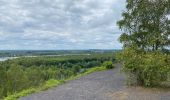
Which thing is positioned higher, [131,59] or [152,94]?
[131,59]

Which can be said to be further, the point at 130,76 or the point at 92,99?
the point at 130,76

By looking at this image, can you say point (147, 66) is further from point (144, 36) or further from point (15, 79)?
point (15, 79)

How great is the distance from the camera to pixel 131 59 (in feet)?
52.5

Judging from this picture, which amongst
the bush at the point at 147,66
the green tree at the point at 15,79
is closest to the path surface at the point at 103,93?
the bush at the point at 147,66

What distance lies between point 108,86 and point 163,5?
201 inches

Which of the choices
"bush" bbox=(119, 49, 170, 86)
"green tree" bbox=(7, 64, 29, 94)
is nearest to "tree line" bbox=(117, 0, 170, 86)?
"bush" bbox=(119, 49, 170, 86)

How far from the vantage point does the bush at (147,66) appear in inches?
596

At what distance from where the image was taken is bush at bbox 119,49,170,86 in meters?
15.1

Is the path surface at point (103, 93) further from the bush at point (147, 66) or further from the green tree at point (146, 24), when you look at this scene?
the green tree at point (146, 24)

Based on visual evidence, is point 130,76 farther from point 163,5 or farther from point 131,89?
point 163,5

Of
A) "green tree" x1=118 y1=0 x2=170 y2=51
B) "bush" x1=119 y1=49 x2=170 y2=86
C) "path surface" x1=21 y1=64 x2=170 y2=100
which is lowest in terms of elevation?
"path surface" x1=21 y1=64 x2=170 y2=100

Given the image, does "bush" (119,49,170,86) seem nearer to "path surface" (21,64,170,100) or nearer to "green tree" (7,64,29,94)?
"path surface" (21,64,170,100)

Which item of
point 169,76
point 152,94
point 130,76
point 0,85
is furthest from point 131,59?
point 0,85

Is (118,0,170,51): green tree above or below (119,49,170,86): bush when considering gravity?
above
